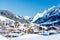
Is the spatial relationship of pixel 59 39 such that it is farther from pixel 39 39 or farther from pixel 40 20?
pixel 40 20

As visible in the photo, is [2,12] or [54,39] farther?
[2,12]

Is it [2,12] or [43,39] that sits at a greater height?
[2,12]

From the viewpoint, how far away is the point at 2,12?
11894 centimetres

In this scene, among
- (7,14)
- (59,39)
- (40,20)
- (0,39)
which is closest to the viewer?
(59,39)

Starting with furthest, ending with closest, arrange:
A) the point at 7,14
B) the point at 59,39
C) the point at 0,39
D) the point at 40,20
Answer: the point at 40,20 < the point at 7,14 < the point at 0,39 < the point at 59,39

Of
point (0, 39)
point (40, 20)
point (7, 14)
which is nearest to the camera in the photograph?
point (0, 39)

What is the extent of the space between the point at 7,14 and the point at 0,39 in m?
111

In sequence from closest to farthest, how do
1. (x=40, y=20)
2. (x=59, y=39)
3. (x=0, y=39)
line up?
(x=59, y=39)
(x=0, y=39)
(x=40, y=20)

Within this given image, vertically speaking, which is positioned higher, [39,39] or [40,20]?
[40,20]

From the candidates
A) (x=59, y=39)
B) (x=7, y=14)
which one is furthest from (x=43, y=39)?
(x=7, y=14)

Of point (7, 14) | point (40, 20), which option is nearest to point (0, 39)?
point (7, 14)

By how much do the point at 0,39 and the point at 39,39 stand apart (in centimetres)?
157

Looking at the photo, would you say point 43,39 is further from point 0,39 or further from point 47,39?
point 0,39

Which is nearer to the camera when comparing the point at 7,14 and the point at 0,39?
the point at 0,39
